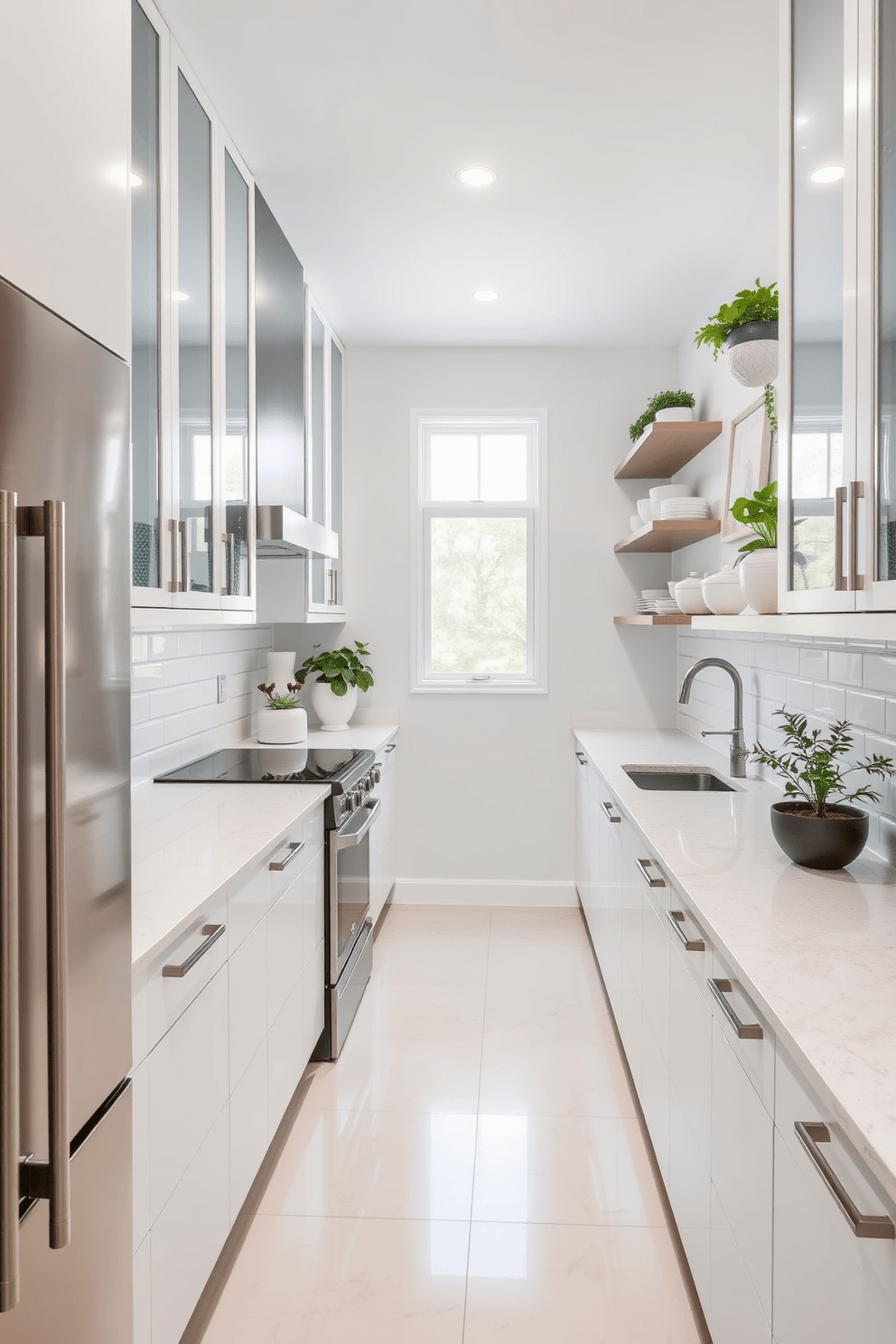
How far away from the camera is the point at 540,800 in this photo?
15.4ft

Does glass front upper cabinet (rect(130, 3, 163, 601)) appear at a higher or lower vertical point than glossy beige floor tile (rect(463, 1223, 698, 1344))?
higher

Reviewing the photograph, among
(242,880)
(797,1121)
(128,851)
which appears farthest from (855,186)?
(242,880)

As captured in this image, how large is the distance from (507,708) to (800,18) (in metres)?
3.27

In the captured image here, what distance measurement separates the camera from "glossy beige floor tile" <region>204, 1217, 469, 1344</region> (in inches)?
72.9

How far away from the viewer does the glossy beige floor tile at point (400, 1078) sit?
9.05 ft

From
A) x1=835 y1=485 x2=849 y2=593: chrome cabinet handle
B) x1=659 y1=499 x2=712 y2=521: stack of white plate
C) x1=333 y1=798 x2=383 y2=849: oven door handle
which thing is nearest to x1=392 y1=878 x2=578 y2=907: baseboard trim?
Answer: x1=333 y1=798 x2=383 y2=849: oven door handle

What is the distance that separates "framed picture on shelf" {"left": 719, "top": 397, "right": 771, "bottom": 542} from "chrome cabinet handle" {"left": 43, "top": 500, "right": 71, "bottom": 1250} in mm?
2555

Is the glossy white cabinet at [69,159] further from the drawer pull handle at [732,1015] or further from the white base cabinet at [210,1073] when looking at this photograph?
the drawer pull handle at [732,1015]

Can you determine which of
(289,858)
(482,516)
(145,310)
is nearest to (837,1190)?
(289,858)

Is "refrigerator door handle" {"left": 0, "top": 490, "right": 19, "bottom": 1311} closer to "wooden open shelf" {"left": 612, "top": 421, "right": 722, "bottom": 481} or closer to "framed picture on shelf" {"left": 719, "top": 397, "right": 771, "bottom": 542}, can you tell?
"framed picture on shelf" {"left": 719, "top": 397, "right": 771, "bottom": 542}

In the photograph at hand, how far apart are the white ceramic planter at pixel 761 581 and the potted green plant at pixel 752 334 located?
0.55 m

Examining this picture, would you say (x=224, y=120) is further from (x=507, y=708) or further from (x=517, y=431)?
(x=507, y=708)

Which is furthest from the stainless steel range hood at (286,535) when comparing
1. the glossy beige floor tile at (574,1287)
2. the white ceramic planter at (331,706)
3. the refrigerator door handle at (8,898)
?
the refrigerator door handle at (8,898)

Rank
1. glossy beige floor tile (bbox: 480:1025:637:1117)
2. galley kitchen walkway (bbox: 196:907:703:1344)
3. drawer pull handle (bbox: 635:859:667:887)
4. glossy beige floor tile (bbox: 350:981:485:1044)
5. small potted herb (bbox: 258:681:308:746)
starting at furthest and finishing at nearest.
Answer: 1. small potted herb (bbox: 258:681:308:746)
2. glossy beige floor tile (bbox: 350:981:485:1044)
3. glossy beige floor tile (bbox: 480:1025:637:1117)
4. drawer pull handle (bbox: 635:859:667:887)
5. galley kitchen walkway (bbox: 196:907:703:1344)
